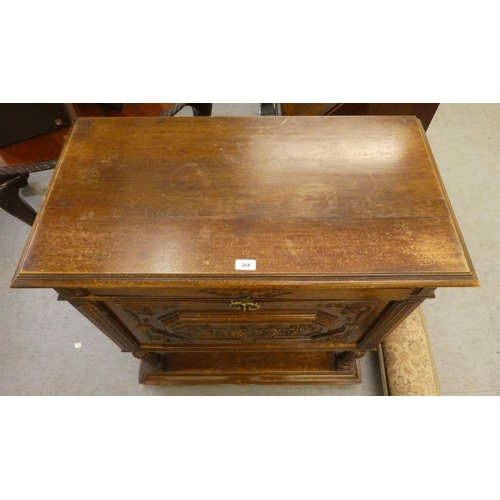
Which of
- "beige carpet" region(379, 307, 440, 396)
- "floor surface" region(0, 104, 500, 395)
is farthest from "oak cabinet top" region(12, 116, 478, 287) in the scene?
"floor surface" region(0, 104, 500, 395)

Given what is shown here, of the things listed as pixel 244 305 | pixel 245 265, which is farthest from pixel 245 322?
pixel 245 265

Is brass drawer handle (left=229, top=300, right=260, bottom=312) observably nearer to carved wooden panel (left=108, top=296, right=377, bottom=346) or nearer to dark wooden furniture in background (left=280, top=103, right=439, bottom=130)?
carved wooden panel (left=108, top=296, right=377, bottom=346)

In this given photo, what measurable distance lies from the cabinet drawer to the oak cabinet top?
127 mm

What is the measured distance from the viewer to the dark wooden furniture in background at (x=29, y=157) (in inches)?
44.1

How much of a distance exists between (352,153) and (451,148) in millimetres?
1389

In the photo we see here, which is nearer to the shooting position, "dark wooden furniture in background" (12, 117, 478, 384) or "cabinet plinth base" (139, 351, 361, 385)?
"dark wooden furniture in background" (12, 117, 478, 384)

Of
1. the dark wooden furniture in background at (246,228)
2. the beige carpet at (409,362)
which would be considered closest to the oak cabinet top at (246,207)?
the dark wooden furniture in background at (246,228)

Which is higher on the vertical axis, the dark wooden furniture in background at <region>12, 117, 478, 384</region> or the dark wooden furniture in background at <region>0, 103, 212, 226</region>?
the dark wooden furniture in background at <region>0, 103, 212, 226</region>

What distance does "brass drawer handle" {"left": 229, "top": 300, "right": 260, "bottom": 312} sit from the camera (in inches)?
28.4

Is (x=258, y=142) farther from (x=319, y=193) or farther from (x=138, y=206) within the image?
(x=138, y=206)

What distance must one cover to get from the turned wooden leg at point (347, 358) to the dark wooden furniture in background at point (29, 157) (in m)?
1.09

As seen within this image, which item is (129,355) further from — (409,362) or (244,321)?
(409,362)

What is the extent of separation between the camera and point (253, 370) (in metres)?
1.16

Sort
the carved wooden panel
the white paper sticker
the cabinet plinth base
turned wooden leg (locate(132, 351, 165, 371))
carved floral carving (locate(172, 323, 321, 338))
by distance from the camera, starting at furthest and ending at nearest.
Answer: the cabinet plinth base → turned wooden leg (locate(132, 351, 165, 371)) → carved floral carving (locate(172, 323, 321, 338)) → the carved wooden panel → the white paper sticker
